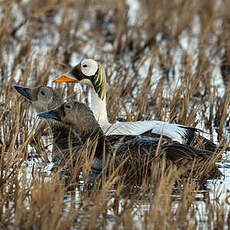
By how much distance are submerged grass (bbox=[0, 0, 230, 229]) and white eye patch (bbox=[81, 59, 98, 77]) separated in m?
0.35

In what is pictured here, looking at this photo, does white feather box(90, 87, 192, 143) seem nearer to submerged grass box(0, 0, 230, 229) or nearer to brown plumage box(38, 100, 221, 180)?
brown plumage box(38, 100, 221, 180)

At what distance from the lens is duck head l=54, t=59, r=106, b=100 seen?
278 inches

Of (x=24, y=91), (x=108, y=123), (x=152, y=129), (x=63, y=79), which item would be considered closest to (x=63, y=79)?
(x=63, y=79)

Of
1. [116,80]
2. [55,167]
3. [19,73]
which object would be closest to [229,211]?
[55,167]

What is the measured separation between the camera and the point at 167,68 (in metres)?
10.2

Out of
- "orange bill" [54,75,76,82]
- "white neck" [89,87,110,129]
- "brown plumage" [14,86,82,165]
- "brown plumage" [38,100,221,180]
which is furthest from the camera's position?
"orange bill" [54,75,76,82]

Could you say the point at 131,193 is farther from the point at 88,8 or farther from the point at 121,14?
the point at 88,8

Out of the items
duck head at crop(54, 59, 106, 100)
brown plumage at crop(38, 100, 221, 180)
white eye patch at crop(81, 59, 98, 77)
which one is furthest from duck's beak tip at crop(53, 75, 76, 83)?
brown plumage at crop(38, 100, 221, 180)

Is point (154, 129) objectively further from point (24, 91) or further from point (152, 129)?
point (24, 91)

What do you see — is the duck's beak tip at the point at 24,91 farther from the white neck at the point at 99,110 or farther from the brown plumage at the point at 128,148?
the brown plumage at the point at 128,148

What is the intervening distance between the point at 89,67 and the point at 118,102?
569 millimetres

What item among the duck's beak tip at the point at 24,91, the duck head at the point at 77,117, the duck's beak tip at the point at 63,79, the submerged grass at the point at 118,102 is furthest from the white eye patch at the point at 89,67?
the duck head at the point at 77,117

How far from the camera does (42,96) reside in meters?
6.84

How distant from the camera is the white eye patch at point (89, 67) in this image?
23.2 feet
